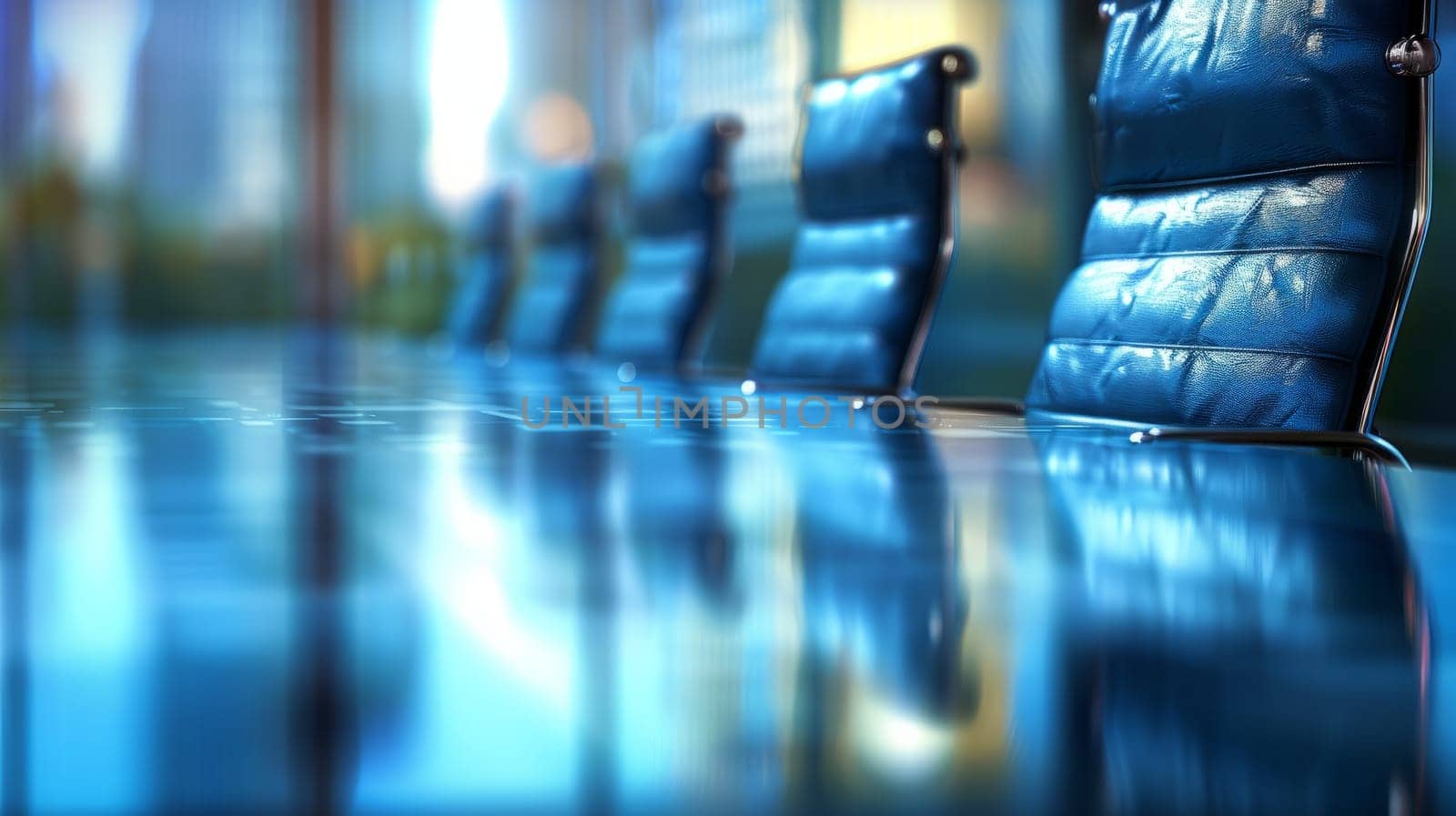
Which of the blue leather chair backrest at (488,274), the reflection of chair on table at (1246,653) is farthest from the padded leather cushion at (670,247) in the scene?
the reflection of chair on table at (1246,653)

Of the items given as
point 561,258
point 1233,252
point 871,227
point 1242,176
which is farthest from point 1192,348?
point 561,258

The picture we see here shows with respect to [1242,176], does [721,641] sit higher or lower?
lower

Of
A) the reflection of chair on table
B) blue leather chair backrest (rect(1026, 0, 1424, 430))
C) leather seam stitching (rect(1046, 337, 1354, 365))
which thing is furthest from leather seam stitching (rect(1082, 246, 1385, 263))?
the reflection of chair on table

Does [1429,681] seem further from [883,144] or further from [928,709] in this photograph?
[883,144]

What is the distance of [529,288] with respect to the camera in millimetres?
5352

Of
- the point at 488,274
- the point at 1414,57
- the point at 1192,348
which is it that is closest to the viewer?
the point at 1414,57

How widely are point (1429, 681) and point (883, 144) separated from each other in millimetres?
2377

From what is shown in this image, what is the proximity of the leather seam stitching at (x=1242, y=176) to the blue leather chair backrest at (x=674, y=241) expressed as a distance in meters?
1.83

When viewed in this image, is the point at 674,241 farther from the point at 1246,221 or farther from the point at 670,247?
the point at 1246,221

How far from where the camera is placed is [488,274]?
19.6ft

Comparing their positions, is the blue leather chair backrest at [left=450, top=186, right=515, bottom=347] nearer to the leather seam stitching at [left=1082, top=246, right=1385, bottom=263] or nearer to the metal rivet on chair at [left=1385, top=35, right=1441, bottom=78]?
the leather seam stitching at [left=1082, top=246, right=1385, bottom=263]

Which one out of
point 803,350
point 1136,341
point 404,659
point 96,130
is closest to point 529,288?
point 803,350

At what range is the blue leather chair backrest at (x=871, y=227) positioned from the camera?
8.83 ft

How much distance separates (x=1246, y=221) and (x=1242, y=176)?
0.08 m
